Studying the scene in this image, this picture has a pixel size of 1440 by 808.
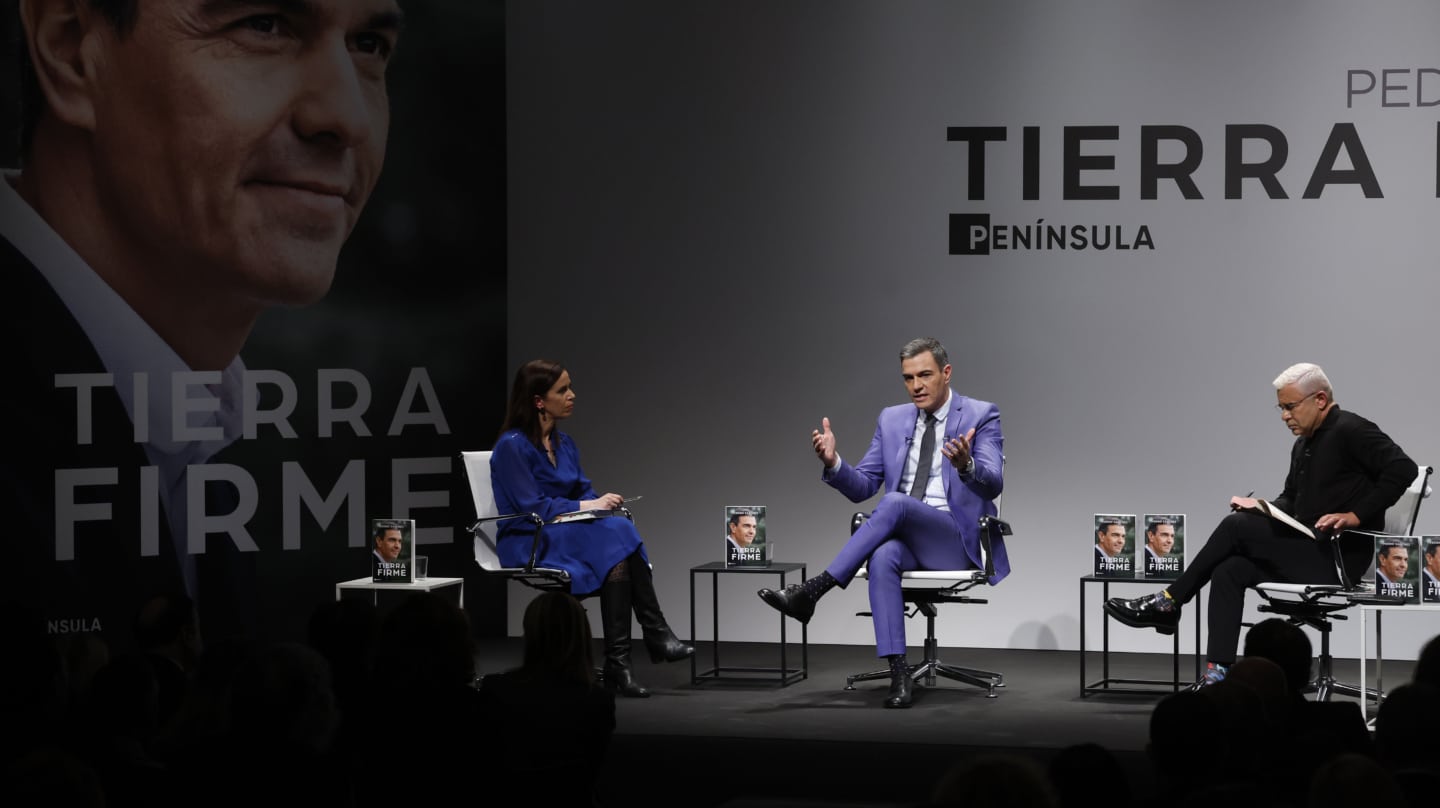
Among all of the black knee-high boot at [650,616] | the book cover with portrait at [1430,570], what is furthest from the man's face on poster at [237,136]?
the book cover with portrait at [1430,570]

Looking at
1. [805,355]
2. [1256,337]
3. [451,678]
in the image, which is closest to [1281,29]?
[1256,337]

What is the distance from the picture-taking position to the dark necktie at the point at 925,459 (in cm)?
664

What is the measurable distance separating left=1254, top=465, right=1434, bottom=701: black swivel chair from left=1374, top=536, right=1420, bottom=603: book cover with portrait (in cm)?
7

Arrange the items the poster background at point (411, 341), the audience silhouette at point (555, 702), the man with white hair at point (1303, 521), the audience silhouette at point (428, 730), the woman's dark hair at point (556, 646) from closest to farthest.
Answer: the audience silhouette at point (428, 730)
the audience silhouette at point (555, 702)
the woman's dark hair at point (556, 646)
the man with white hair at point (1303, 521)
the poster background at point (411, 341)

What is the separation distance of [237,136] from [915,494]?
3.06 metres

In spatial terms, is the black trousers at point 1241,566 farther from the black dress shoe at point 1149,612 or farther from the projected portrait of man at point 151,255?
the projected portrait of man at point 151,255

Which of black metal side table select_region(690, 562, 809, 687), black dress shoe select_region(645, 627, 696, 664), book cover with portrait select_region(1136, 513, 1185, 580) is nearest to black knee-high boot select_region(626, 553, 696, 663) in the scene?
black dress shoe select_region(645, 627, 696, 664)

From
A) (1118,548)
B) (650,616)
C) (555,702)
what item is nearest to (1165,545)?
(1118,548)

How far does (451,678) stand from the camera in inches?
126

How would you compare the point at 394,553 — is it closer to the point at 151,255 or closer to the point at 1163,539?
the point at 151,255

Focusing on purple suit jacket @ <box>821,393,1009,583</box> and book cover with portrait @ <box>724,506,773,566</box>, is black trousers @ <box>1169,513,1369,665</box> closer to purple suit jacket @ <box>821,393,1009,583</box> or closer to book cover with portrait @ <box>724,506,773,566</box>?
Answer: purple suit jacket @ <box>821,393,1009,583</box>

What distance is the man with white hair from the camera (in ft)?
19.6

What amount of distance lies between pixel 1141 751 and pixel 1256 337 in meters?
2.68

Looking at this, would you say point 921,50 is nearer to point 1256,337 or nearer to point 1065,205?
point 1065,205
